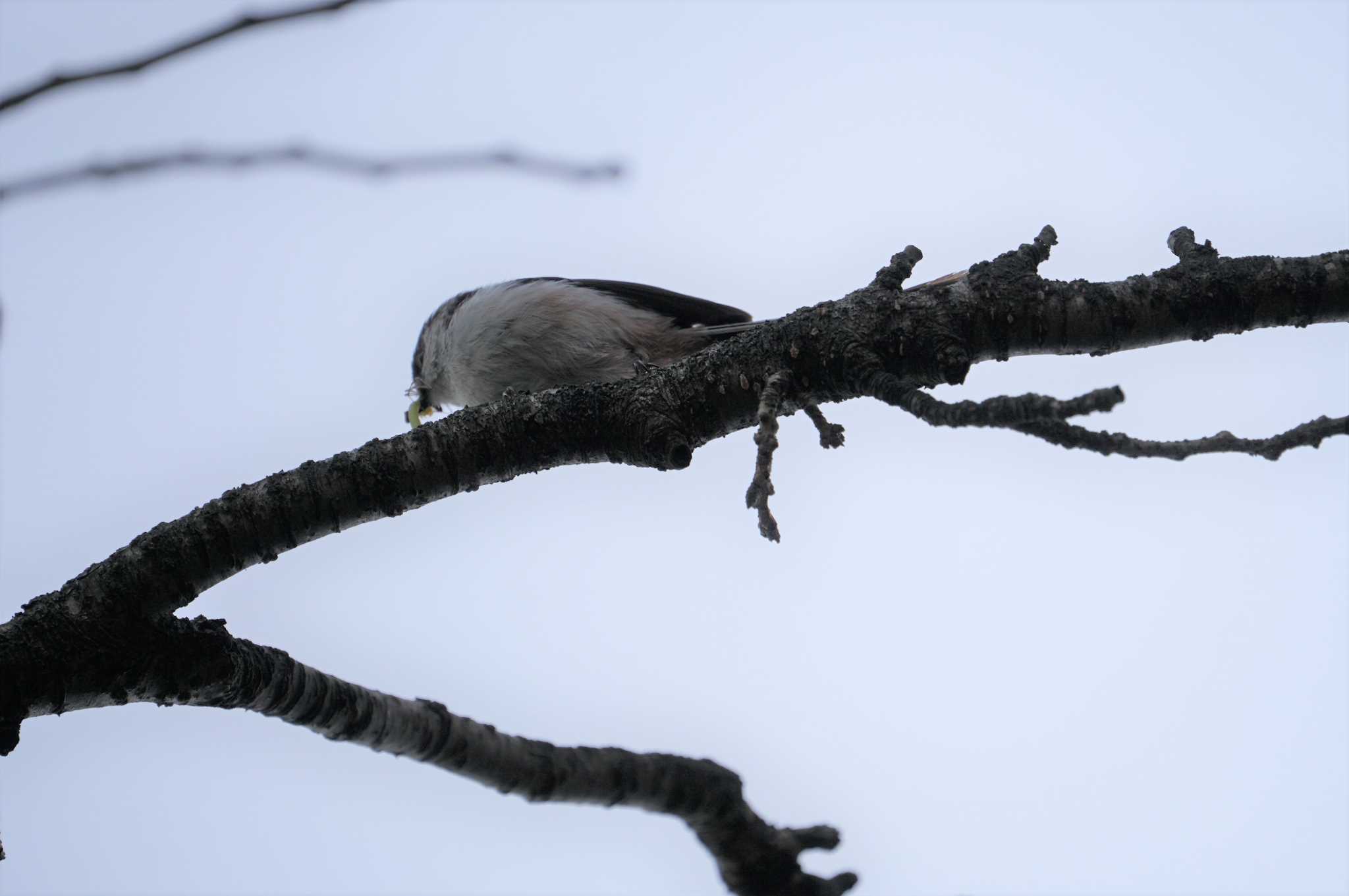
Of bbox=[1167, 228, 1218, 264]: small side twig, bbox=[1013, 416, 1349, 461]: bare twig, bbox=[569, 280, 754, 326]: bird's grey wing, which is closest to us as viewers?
bbox=[1013, 416, 1349, 461]: bare twig

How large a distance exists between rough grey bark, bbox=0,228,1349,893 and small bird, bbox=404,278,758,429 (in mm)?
1793

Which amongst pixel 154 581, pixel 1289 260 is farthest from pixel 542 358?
pixel 1289 260

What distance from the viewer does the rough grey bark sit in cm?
227

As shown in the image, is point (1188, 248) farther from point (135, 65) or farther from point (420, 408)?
point (420, 408)

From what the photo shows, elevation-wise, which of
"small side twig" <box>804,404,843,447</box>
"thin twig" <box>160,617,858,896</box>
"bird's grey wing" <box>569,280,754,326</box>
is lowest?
"thin twig" <box>160,617,858,896</box>

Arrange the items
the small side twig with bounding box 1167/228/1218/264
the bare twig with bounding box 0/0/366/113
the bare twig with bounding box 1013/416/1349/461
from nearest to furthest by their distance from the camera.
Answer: the bare twig with bounding box 0/0/366/113 < the bare twig with bounding box 1013/416/1349/461 < the small side twig with bounding box 1167/228/1218/264

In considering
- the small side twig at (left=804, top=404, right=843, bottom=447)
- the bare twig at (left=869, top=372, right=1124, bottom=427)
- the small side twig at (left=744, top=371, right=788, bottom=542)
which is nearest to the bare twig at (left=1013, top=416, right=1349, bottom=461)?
the bare twig at (left=869, top=372, right=1124, bottom=427)

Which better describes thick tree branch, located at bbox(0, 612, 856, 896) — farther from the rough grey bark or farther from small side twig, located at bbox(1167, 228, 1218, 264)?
small side twig, located at bbox(1167, 228, 1218, 264)

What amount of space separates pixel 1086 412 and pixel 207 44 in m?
1.21

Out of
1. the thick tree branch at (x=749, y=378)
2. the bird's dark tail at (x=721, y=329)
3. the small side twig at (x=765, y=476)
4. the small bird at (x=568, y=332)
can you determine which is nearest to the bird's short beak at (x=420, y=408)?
the small bird at (x=568, y=332)

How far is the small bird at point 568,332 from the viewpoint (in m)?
4.56

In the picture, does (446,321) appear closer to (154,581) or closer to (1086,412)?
(154,581)

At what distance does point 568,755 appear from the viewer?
2393 millimetres

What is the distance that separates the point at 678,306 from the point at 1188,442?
3174 millimetres
